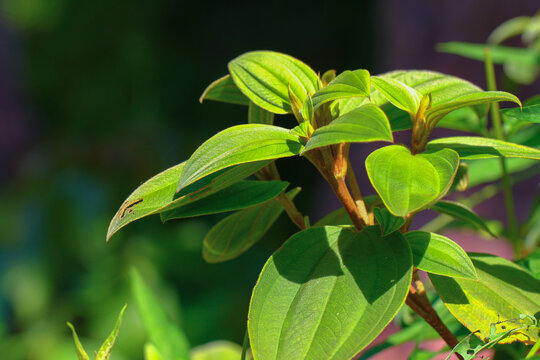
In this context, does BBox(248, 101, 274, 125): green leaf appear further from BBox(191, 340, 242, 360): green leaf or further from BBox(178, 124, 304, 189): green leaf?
BBox(191, 340, 242, 360): green leaf

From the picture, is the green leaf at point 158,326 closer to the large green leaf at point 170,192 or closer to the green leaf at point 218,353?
the green leaf at point 218,353

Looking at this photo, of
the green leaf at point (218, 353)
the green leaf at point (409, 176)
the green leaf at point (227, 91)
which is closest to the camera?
the green leaf at point (409, 176)

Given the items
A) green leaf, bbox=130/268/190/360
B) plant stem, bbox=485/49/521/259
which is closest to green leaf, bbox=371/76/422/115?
plant stem, bbox=485/49/521/259

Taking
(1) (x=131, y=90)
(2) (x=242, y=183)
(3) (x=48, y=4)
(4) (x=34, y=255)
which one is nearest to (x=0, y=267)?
(4) (x=34, y=255)

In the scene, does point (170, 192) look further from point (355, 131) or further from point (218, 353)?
point (218, 353)

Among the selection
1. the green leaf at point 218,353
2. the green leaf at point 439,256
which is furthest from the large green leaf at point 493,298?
the green leaf at point 218,353
